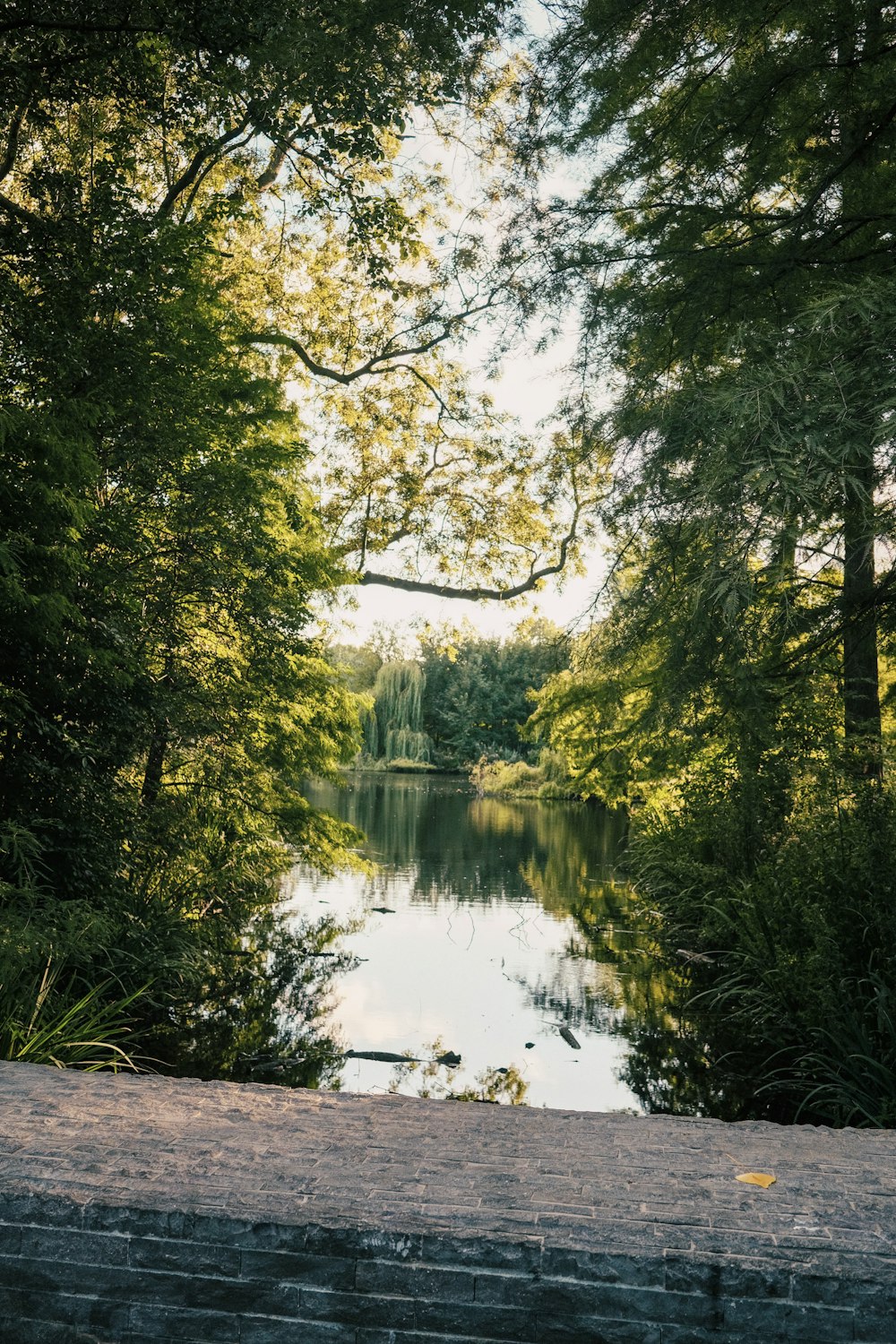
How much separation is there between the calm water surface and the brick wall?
12.0ft

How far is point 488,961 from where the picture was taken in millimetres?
9398

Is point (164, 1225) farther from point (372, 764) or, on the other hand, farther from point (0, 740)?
point (372, 764)

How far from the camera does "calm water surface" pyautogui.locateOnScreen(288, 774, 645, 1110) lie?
21.6ft

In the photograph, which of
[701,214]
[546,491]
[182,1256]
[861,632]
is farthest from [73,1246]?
[546,491]

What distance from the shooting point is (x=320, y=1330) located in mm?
2105

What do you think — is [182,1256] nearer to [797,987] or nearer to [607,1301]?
[607,1301]

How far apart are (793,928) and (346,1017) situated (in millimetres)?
3078

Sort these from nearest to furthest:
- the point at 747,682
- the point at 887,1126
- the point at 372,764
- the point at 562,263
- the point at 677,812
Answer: the point at 887,1126, the point at 747,682, the point at 562,263, the point at 677,812, the point at 372,764

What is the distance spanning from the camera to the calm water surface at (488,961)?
21.6 ft

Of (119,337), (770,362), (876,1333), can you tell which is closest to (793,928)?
(770,362)

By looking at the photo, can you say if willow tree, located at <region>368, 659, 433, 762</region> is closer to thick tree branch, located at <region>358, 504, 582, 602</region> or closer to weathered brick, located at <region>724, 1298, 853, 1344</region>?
thick tree branch, located at <region>358, 504, 582, 602</region>

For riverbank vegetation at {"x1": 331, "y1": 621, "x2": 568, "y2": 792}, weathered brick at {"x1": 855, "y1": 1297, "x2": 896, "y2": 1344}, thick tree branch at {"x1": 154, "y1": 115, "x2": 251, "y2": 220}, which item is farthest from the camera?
riverbank vegetation at {"x1": 331, "y1": 621, "x2": 568, "y2": 792}

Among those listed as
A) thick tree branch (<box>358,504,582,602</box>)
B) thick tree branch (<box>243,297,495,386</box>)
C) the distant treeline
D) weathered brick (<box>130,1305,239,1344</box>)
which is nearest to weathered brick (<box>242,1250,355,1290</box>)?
weathered brick (<box>130,1305,239,1344</box>)

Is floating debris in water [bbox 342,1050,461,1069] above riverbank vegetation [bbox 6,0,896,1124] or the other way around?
the other way around
